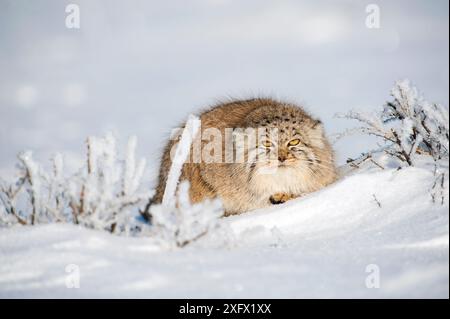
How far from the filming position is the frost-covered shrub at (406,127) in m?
4.04

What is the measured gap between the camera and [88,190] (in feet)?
10.8

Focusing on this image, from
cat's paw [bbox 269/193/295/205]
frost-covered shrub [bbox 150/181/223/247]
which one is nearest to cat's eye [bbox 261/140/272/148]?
cat's paw [bbox 269/193/295/205]

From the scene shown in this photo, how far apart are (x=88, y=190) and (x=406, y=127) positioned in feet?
8.44

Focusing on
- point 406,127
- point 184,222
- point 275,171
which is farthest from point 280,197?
point 184,222

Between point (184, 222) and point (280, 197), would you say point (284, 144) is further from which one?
point (184, 222)

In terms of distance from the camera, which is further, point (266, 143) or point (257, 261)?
point (266, 143)

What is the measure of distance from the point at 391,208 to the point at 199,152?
3.04 m

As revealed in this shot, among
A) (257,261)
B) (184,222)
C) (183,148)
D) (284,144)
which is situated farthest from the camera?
(284,144)

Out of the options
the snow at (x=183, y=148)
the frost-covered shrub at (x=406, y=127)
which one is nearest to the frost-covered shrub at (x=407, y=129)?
the frost-covered shrub at (x=406, y=127)

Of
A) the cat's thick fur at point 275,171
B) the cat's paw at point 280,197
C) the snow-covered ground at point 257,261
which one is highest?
the cat's thick fur at point 275,171

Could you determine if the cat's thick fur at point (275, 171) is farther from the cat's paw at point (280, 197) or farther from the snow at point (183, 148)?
the snow at point (183, 148)

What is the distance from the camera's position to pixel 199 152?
604 cm

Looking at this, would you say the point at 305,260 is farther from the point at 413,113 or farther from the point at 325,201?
the point at 413,113

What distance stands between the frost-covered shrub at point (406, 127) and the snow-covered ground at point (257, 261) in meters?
0.64
